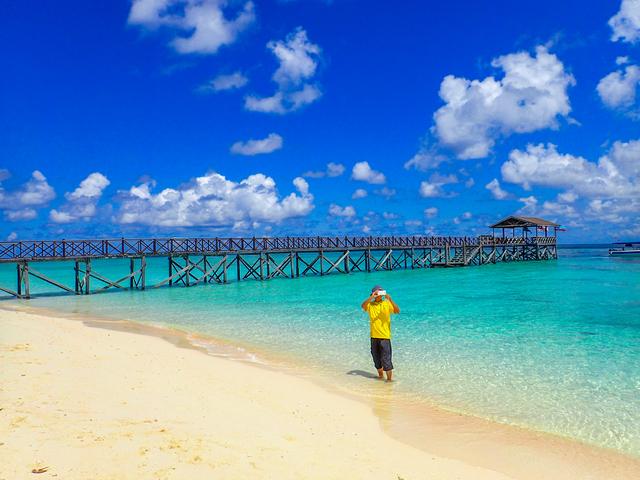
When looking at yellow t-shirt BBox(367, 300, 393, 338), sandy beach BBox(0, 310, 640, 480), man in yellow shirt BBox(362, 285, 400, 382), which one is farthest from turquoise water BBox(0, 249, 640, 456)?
sandy beach BBox(0, 310, 640, 480)

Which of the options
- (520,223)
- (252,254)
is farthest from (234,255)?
(520,223)

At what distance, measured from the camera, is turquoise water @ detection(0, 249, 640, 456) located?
7309 millimetres

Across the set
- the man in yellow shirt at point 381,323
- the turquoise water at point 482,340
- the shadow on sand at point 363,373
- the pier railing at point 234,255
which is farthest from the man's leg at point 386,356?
the pier railing at point 234,255

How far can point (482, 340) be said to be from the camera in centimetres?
1220

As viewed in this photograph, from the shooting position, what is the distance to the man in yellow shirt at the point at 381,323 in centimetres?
827

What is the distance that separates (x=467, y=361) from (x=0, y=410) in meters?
8.41

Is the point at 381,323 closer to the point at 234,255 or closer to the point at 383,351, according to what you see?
the point at 383,351

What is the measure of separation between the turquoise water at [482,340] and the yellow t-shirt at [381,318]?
102cm

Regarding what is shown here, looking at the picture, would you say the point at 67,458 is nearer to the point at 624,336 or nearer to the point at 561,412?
the point at 561,412

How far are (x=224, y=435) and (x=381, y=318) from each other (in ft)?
12.9

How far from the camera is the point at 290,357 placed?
35.6ft

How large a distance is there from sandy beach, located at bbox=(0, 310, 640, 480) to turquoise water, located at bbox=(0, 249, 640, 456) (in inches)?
44.2

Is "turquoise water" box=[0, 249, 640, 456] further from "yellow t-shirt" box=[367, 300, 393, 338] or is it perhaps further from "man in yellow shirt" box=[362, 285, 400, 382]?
"yellow t-shirt" box=[367, 300, 393, 338]

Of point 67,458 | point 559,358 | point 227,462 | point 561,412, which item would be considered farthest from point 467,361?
point 67,458
